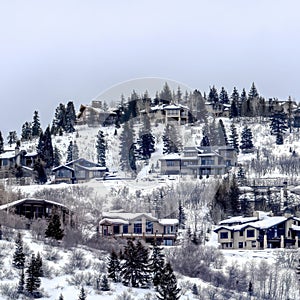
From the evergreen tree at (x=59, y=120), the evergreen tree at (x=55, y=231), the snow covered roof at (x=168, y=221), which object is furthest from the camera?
the evergreen tree at (x=59, y=120)

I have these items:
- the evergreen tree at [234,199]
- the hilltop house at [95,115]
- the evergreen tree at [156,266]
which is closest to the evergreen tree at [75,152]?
the hilltop house at [95,115]

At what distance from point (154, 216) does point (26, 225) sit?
6869 mm

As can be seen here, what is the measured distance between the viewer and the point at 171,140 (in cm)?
4875

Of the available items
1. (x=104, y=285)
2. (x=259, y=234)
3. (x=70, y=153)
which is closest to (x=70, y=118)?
(x=70, y=153)

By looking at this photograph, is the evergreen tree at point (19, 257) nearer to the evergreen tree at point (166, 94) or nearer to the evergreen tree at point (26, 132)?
the evergreen tree at point (26, 132)

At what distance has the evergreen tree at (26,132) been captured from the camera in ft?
175

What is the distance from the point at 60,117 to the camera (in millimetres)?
54469

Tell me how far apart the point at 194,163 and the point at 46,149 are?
7.75 meters

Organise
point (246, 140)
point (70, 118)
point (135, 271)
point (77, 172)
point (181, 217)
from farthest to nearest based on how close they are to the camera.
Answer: point (70, 118) < point (246, 140) < point (77, 172) < point (181, 217) < point (135, 271)

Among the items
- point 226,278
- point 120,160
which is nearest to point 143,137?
point 120,160

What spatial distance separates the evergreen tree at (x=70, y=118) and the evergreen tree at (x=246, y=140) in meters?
9.77

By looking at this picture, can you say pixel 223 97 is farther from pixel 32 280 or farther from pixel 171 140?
pixel 32 280

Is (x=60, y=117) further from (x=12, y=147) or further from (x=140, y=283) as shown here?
(x=140, y=283)

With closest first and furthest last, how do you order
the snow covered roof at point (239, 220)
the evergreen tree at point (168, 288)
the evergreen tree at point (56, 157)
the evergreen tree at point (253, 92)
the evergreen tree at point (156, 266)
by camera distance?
the evergreen tree at point (168, 288) < the evergreen tree at point (156, 266) < the snow covered roof at point (239, 220) < the evergreen tree at point (56, 157) < the evergreen tree at point (253, 92)
